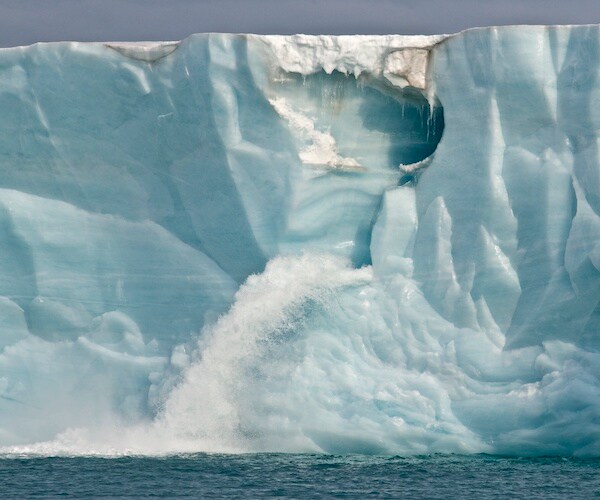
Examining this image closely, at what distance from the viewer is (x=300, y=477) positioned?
16.3 meters

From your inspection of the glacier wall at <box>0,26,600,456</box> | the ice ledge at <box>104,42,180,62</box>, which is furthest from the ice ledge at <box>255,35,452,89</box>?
the ice ledge at <box>104,42,180,62</box>

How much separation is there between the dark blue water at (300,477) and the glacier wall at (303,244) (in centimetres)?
59

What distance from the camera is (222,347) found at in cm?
1834

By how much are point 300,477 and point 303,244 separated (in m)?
3.39

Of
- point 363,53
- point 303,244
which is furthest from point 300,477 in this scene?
point 363,53

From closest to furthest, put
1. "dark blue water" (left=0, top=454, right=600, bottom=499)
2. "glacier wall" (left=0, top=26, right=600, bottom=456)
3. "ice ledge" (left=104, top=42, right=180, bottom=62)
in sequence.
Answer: "dark blue water" (left=0, top=454, right=600, bottom=499) < "glacier wall" (left=0, top=26, right=600, bottom=456) < "ice ledge" (left=104, top=42, right=180, bottom=62)

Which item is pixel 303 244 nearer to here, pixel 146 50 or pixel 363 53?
pixel 363 53

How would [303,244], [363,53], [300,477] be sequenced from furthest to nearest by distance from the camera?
[303,244] → [363,53] → [300,477]

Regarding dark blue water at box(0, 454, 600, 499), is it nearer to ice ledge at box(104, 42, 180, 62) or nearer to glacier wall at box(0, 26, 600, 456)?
glacier wall at box(0, 26, 600, 456)

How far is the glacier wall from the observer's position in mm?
17844

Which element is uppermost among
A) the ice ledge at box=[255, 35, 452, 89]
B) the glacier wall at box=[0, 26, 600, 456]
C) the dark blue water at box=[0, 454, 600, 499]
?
the ice ledge at box=[255, 35, 452, 89]

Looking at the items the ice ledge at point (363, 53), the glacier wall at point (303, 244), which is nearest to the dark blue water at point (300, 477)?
the glacier wall at point (303, 244)

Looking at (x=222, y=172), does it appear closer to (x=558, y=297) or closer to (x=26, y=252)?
(x=26, y=252)

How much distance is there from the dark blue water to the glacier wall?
0.59 meters
